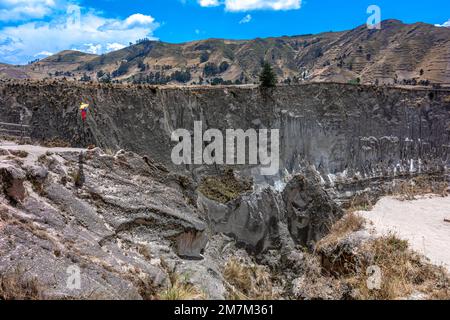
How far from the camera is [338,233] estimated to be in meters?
8.41

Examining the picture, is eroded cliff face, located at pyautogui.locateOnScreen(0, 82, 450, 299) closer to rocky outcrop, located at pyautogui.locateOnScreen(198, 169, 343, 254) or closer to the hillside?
rocky outcrop, located at pyautogui.locateOnScreen(198, 169, 343, 254)

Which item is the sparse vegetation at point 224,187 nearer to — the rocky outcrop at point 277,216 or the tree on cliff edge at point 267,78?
the rocky outcrop at point 277,216

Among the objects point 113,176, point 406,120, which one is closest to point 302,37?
point 406,120

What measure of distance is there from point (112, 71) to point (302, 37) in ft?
321

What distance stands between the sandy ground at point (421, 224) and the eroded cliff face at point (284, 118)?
1907 cm

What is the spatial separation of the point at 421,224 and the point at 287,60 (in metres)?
157

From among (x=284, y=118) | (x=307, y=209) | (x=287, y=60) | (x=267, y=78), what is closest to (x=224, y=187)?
(x=307, y=209)

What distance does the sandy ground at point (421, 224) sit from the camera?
753 cm

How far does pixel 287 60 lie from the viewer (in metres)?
160

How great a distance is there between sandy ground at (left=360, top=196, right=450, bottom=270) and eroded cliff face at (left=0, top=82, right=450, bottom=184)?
19.1 meters

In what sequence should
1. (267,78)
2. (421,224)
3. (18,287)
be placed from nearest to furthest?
(18,287), (421,224), (267,78)

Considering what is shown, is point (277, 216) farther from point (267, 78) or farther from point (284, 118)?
point (267, 78)

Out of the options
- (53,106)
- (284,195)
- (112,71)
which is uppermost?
(112,71)
